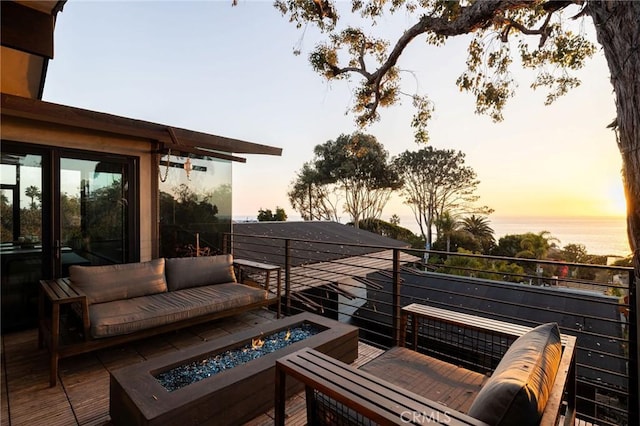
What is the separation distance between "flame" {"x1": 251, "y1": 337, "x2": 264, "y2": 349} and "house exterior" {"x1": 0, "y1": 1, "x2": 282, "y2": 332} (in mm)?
2824

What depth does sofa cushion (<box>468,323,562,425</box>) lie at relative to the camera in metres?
1.04

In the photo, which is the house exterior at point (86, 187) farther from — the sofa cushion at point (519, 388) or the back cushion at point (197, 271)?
the sofa cushion at point (519, 388)

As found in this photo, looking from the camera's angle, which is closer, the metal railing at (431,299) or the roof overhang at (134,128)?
the roof overhang at (134,128)

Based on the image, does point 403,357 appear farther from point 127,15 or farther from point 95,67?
point 95,67

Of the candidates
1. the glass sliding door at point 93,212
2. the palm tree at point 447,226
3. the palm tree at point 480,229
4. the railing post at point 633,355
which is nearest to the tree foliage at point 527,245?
the palm tree at point 480,229

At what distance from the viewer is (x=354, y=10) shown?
533cm

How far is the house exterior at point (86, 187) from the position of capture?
11.3ft

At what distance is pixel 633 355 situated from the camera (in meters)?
1.98

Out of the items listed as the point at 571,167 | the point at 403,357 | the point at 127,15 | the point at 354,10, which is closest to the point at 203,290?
the point at 403,357

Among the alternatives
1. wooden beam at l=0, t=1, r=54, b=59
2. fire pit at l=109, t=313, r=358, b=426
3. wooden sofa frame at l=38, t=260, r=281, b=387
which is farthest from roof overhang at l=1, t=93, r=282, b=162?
fire pit at l=109, t=313, r=358, b=426

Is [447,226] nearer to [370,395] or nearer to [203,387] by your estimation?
[203,387]

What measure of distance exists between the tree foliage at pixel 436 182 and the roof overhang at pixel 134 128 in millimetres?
17191

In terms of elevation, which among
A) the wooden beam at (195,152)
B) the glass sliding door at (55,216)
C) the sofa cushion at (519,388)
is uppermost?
the wooden beam at (195,152)

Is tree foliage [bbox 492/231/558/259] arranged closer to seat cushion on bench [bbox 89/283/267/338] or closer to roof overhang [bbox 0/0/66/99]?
seat cushion on bench [bbox 89/283/267/338]
